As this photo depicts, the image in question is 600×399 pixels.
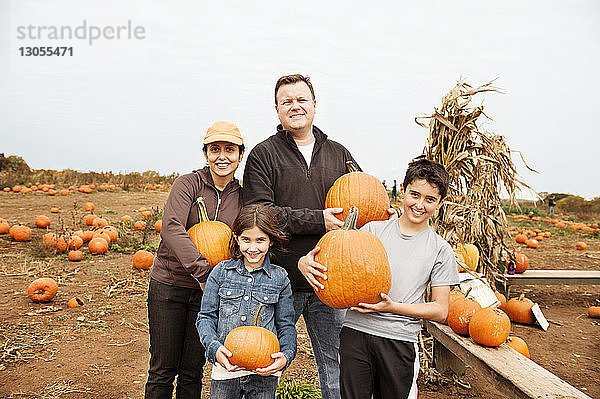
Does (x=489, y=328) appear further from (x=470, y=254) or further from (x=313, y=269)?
(x=470, y=254)

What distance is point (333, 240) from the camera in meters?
2.53

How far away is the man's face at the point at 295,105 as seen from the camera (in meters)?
2.89

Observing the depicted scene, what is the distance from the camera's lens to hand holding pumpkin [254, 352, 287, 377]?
250cm

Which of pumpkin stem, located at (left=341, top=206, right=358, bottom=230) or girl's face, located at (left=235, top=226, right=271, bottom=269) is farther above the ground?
pumpkin stem, located at (left=341, top=206, right=358, bottom=230)

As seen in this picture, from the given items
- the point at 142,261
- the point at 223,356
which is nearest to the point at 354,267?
the point at 223,356

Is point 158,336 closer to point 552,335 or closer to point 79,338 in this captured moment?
point 79,338

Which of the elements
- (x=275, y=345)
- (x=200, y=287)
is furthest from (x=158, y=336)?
(x=275, y=345)

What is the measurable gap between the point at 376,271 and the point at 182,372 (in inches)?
63.2

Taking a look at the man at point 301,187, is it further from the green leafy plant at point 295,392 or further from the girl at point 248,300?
the green leafy plant at point 295,392

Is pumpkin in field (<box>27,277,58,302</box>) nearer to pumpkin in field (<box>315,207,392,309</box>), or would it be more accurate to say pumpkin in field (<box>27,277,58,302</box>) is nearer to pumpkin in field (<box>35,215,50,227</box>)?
pumpkin in field (<box>35,215,50,227</box>)

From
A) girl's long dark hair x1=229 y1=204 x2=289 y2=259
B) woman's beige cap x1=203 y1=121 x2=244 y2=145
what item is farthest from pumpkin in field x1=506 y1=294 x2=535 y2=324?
woman's beige cap x1=203 y1=121 x2=244 y2=145

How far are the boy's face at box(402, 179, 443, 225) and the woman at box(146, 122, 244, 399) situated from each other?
3.76ft

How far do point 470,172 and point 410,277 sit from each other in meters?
3.35

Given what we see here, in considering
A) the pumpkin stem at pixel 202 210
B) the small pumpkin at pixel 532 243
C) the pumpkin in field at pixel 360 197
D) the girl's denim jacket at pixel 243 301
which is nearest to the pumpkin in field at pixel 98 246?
the pumpkin stem at pixel 202 210
